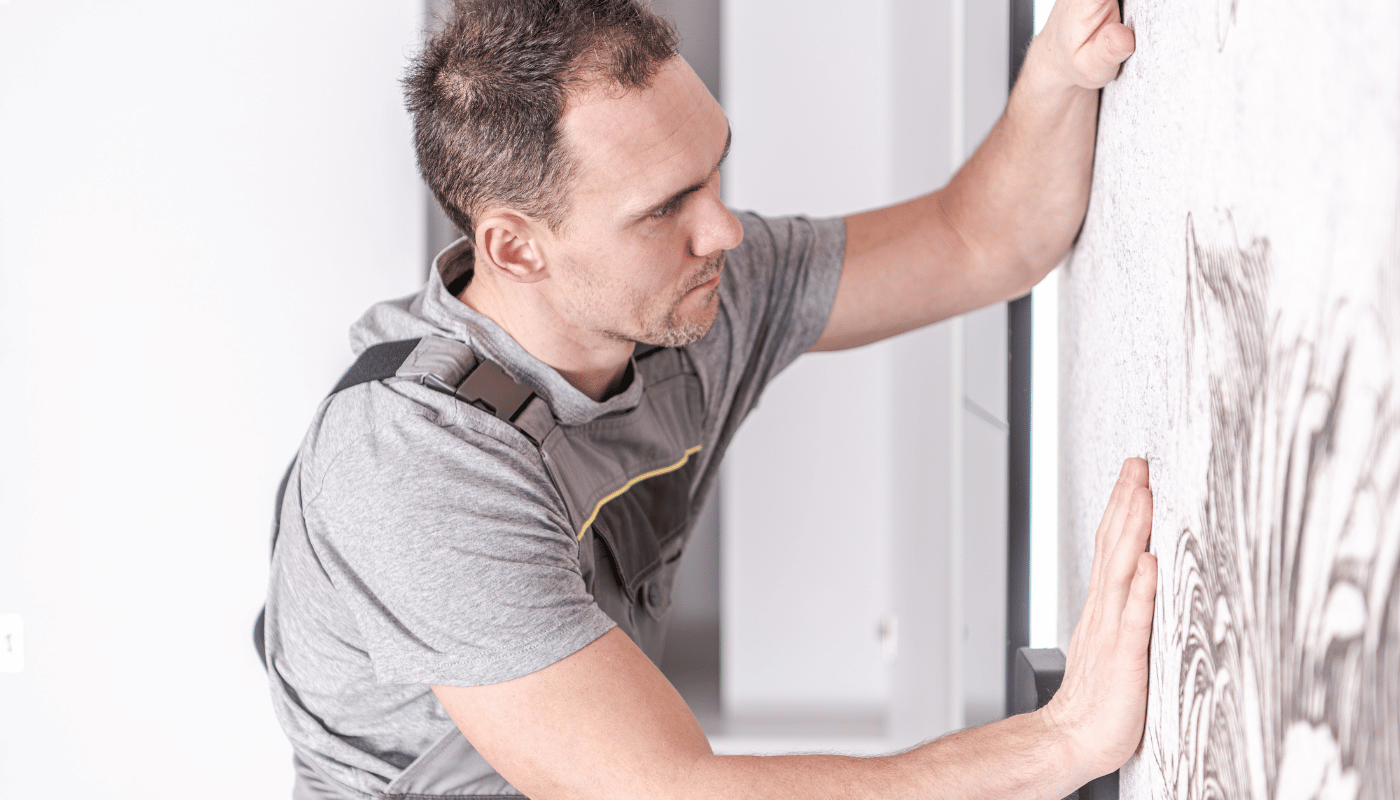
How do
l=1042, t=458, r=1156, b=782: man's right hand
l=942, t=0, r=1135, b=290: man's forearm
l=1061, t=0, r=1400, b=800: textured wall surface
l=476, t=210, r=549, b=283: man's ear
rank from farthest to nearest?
l=476, t=210, r=549, b=283: man's ear
l=942, t=0, r=1135, b=290: man's forearm
l=1042, t=458, r=1156, b=782: man's right hand
l=1061, t=0, r=1400, b=800: textured wall surface

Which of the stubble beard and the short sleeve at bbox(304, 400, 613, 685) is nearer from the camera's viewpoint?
the short sleeve at bbox(304, 400, 613, 685)

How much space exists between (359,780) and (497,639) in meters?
0.36

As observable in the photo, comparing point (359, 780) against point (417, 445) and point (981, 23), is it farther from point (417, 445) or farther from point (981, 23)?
point (981, 23)

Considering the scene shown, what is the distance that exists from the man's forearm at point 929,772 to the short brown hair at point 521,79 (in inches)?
19.6

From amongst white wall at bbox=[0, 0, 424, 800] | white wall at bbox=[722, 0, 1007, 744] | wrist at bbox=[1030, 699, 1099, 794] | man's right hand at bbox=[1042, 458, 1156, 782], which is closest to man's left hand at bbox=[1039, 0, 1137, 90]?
man's right hand at bbox=[1042, 458, 1156, 782]

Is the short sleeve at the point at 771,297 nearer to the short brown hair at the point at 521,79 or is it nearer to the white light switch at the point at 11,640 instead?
the short brown hair at the point at 521,79

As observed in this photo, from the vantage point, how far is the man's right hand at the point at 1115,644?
56 cm

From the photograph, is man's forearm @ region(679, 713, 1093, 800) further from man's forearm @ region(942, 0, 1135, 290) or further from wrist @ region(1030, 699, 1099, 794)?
man's forearm @ region(942, 0, 1135, 290)

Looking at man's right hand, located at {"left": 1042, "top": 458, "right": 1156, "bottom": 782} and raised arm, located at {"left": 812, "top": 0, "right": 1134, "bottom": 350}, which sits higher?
raised arm, located at {"left": 812, "top": 0, "right": 1134, "bottom": 350}

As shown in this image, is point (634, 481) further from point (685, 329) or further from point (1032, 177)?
point (1032, 177)

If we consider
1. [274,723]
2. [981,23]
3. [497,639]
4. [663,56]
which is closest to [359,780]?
[497,639]

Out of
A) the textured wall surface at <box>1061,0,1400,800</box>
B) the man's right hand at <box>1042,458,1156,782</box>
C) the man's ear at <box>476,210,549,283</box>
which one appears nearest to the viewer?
the textured wall surface at <box>1061,0,1400,800</box>

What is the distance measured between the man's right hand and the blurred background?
939mm

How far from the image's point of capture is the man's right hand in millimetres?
559
